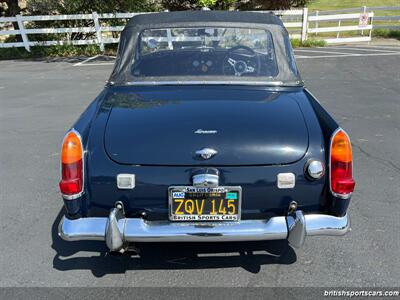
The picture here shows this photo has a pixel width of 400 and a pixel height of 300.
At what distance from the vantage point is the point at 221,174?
2.52m

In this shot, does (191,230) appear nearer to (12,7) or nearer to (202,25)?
(202,25)

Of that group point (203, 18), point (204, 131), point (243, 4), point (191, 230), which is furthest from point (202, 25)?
point (243, 4)

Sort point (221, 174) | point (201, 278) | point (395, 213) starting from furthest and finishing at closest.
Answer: point (395, 213), point (201, 278), point (221, 174)

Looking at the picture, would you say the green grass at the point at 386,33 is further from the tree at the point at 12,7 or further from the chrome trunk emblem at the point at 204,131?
the chrome trunk emblem at the point at 204,131

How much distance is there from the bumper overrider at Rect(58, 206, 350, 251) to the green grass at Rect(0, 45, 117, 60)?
12.6 m

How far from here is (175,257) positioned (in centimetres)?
305

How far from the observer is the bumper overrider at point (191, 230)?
2.47 meters

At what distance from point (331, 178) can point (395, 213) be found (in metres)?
1.44

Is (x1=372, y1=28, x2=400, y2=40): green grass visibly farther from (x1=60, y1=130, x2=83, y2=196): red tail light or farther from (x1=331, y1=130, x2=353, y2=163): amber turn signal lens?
(x1=60, y1=130, x2=83, y2=196): red tail light

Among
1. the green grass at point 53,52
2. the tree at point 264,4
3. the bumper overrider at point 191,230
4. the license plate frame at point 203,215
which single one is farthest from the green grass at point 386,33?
the license plate frame at point 203,215

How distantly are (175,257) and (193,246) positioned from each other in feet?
0.59

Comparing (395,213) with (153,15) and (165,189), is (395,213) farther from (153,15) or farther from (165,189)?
(153,15)

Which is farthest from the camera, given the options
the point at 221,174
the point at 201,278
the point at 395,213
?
the point at 395,213

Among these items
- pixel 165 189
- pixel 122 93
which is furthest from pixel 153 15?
pixel 165 189
